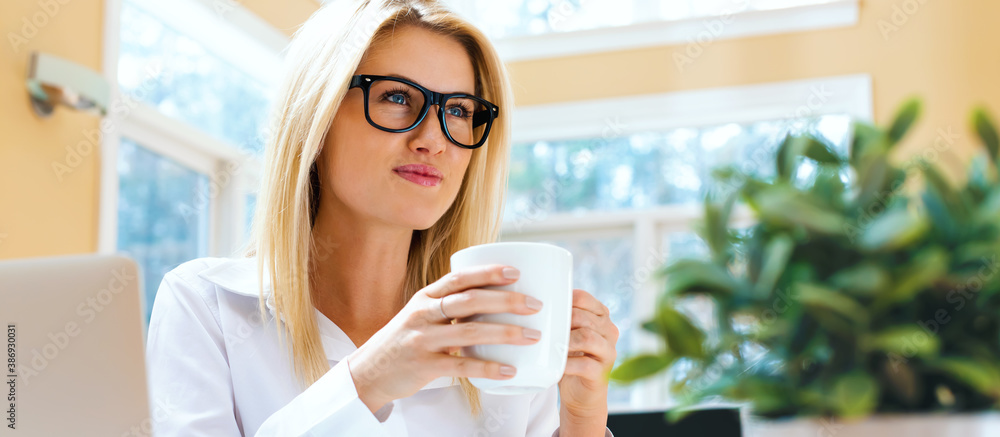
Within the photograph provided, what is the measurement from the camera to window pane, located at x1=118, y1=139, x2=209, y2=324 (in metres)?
3.67

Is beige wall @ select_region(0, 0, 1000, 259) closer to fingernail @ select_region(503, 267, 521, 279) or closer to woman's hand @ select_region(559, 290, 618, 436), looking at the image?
woman's hand @ select_region(559, 290, 618, 436)

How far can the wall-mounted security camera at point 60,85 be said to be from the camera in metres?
2.90

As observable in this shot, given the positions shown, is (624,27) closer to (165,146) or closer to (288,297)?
(165,146)

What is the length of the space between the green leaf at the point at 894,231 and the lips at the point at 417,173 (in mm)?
879

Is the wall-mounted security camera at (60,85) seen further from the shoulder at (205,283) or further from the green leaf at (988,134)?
the green leaf at (988,134)

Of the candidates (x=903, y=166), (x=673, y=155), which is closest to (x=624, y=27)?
(x=673, y=155)

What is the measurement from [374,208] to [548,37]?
Answer: 14.1 feet

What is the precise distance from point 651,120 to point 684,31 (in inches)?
21.6

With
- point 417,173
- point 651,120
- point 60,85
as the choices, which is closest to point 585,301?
point 417,173

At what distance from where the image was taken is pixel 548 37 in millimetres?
5402

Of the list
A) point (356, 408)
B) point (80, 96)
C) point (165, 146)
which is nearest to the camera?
point (356, 408)

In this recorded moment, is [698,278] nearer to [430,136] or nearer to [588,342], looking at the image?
[588,342]

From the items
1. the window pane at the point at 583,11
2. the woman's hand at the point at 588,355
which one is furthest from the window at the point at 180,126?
the woman's hand at the point at 588,355

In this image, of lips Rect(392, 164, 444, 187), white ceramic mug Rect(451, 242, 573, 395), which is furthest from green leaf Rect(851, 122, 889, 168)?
lips Rect(392, 164, 444, 187)
